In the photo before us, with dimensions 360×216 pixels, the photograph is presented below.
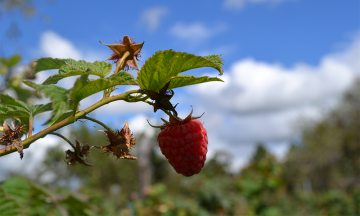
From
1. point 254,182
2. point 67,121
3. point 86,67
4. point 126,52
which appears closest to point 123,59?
A: point 126,52

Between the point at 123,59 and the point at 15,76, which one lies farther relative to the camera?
the point at 15,76

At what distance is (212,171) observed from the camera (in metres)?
8.13

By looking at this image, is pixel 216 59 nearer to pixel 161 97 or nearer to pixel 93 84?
pixel 161 97

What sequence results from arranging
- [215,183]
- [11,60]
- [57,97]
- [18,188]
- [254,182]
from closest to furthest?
[57,97] → [18,188] → [11,60] → [215,183] → [254,182]

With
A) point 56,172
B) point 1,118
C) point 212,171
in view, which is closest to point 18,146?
point 1,118

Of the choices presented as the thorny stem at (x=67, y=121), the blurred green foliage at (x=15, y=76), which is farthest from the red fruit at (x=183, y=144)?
the blurred green foliage at (x=15, y=76)

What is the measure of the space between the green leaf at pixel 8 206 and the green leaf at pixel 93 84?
23.3 inches

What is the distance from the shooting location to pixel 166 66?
741 millimetres

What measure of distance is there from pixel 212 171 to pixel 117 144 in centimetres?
752

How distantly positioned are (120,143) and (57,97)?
27 centimetres

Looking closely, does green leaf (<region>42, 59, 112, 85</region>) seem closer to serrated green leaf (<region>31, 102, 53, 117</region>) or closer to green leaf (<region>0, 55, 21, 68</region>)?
serrated green leaf (<region>31, 102, 53, 117</region>)

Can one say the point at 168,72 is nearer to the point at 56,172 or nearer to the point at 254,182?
the point at 254,182

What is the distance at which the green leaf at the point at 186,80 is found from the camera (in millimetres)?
765

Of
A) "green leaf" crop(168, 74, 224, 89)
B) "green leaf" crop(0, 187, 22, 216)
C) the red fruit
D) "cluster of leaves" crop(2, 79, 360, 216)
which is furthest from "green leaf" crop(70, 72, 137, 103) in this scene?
"cluster of leaves" crop(2, 79, 360, 216)
